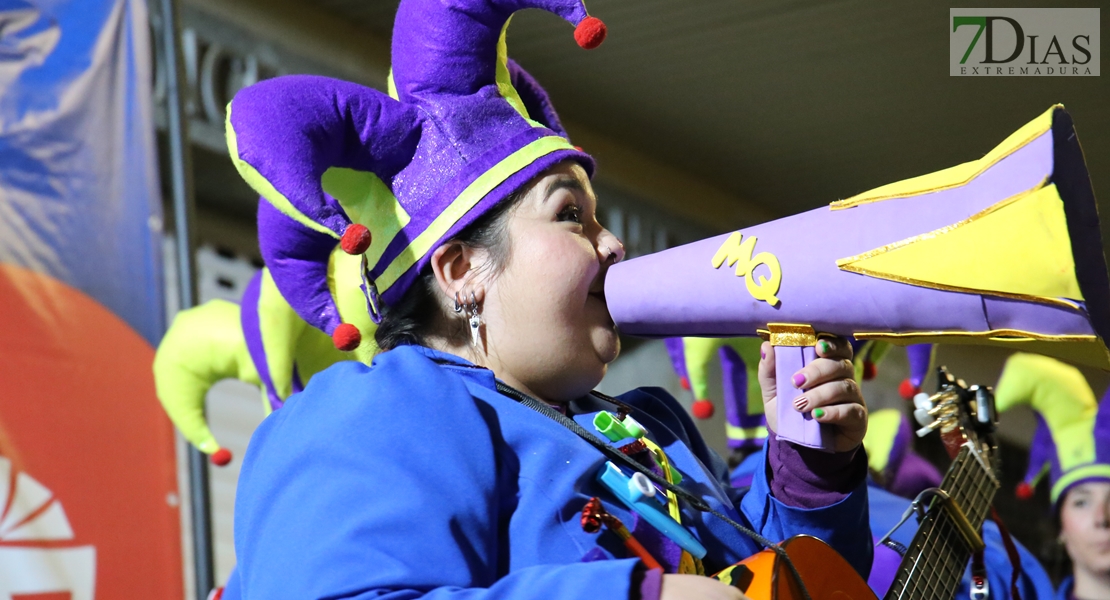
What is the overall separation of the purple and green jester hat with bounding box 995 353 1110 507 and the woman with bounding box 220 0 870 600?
186 centimetres

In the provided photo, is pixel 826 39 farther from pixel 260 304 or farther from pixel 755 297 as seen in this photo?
pixel 755 297

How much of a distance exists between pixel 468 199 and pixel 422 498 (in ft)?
1.54

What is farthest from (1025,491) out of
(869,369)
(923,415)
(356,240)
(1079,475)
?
(356,240)

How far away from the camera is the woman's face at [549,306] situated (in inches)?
52.0

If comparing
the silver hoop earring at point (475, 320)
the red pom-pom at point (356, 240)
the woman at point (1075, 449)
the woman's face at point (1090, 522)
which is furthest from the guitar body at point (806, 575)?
the woman's face at point (1090, 522)

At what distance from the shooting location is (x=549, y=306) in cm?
132

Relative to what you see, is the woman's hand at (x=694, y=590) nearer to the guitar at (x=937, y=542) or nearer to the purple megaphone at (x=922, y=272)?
the guitar at (x=937, y=542)

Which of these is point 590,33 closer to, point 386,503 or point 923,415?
point 386,503

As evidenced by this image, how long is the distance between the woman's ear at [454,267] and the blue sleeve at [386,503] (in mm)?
209

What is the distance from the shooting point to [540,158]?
54.6 inches

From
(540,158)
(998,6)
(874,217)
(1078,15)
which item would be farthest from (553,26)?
(874,217)

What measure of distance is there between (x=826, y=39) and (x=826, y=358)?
11.4 ft

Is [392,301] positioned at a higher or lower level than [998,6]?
lower

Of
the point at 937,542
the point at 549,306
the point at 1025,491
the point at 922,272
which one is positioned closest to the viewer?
the point at 922,272
